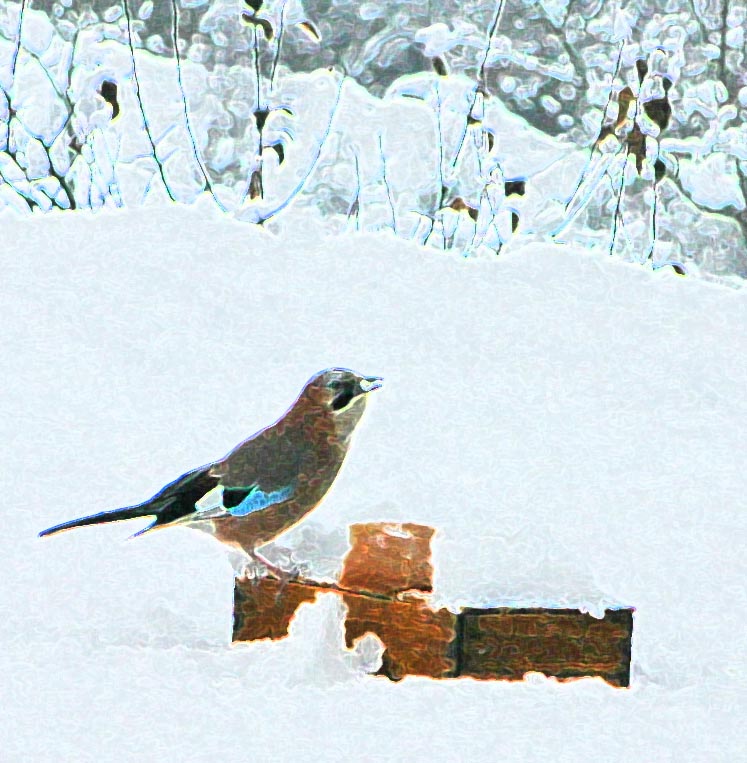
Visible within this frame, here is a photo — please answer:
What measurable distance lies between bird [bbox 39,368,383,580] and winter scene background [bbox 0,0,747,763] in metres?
0.17

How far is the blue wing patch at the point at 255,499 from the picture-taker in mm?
2535

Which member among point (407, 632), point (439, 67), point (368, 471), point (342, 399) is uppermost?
point (439, 67)

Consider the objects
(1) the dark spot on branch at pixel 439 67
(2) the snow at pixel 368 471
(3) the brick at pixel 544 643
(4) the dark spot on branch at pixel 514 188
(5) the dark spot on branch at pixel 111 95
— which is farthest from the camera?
(1) the dark spot on branch at pixel 439 67

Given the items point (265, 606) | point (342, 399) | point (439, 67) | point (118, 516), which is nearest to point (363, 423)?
point (342, 399)

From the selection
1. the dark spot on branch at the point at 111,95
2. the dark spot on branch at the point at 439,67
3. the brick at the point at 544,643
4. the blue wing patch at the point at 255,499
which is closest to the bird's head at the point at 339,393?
the blue wing patch at the point at 255,499

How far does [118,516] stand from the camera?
2.52 meters

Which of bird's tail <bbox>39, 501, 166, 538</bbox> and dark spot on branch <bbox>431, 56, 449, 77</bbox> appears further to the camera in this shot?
dark spot on branch <bbox>431, 56, 449, 77</bbox>

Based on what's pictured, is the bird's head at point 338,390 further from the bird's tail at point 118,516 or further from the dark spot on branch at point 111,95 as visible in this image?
the dark spot on branch at point 111,95

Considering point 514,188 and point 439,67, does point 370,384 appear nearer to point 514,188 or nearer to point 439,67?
point 514,188

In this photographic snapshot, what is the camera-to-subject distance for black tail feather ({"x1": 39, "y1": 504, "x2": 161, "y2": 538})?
8.22ft

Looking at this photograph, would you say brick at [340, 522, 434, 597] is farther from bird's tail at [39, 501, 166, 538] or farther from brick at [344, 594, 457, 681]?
bird's tail at [39, 501, 166, 538]

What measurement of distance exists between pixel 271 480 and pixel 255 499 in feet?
0.19

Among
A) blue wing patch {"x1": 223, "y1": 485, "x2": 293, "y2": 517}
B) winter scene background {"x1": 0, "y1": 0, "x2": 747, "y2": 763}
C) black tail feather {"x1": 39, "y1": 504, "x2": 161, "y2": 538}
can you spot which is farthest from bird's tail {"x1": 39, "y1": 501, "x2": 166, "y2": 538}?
winter scene background {"x1": 0, "y1": 0, "x2": 747, "y2": 763}

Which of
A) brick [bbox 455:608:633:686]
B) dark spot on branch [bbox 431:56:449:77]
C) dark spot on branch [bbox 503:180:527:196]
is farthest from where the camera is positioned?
dark spot on branch [bbox 431:56:449:77]
